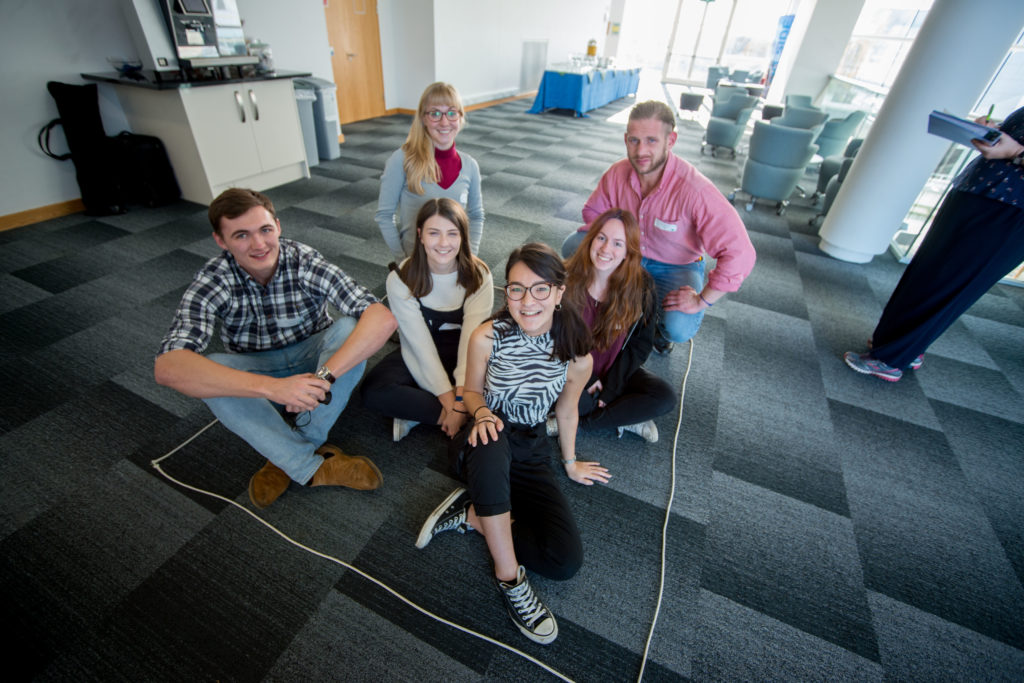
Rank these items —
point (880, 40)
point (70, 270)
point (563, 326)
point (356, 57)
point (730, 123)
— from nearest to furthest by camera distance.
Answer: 1. point (563, 326)
2. point (70, 270)
3. point (730, 123)
4. point (356, 57)
5. point (880, 40)

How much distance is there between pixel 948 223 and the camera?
81.4 inches

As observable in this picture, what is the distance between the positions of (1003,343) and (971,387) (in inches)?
33.3

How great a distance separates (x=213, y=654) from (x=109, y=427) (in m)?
1.19

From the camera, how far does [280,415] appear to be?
5.15 ft

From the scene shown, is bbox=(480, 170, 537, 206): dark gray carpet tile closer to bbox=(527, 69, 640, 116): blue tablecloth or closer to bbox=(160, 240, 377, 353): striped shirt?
bbox=(160, 240, 377, 353): striped shirt

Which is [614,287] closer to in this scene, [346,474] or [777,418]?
[777,418]

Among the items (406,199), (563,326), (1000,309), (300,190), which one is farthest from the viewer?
(300,190)

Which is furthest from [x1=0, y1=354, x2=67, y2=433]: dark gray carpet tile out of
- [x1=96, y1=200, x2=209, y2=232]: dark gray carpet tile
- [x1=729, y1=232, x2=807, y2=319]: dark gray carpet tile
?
[x1=729, y1=232, x2=807, y2=319]: dark gray carpet tile

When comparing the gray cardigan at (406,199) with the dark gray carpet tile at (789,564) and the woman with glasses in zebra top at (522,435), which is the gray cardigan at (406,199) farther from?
the dark gray carpet tile at (789,564)

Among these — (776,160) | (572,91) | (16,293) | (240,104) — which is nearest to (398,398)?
(16,293)

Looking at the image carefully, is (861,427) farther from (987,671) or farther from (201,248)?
(201,248)

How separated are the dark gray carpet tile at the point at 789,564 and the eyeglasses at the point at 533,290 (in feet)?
3.67

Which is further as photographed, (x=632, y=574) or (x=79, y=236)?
(x=79, y=236)

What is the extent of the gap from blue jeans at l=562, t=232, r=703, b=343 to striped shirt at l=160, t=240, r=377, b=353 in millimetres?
1185
